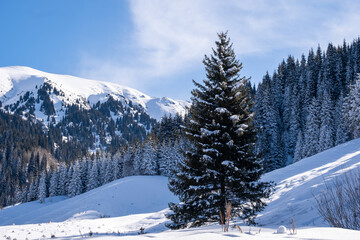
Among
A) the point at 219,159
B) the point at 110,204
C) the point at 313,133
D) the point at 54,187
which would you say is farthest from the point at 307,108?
the point at 54,187

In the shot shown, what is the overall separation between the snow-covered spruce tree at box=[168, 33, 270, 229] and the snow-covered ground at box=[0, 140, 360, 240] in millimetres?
1898

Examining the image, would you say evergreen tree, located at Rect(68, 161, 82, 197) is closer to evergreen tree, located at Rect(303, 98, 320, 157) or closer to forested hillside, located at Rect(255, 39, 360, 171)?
forested hillside, located at Rect(255, 39, 360, 171)

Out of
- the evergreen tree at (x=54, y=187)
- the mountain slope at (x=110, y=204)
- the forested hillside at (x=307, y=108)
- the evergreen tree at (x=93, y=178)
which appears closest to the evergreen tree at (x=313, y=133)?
the forested hillside at (x=307, y=108)

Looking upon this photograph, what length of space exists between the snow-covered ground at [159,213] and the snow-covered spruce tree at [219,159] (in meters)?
1.90

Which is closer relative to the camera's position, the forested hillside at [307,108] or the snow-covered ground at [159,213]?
the snow-covered ground at [159,213]

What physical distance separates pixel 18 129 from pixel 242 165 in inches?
8680

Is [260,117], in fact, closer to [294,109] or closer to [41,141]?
[294,109]

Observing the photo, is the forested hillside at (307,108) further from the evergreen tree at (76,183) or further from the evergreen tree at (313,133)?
the evergreen tree at (76,183)

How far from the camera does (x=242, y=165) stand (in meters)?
11.7

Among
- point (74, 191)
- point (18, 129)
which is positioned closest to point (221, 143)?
point (74, 191)

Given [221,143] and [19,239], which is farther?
[19,239]

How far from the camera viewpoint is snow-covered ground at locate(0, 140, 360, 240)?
4.74m

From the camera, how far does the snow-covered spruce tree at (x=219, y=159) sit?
11.4 metres

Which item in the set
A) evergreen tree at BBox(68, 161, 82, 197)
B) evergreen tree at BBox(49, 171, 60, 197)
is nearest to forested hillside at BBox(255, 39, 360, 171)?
evergreen tree at BBox(68, 161, 82, 197)
